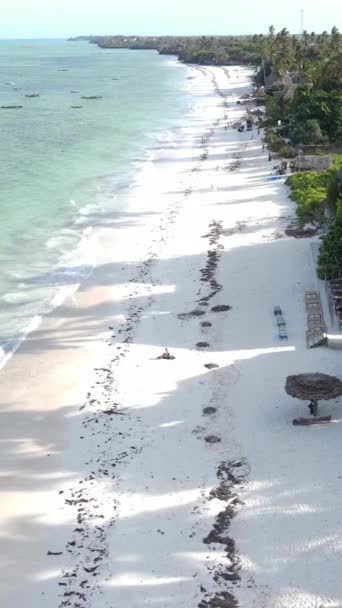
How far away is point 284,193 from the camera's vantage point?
4112cm

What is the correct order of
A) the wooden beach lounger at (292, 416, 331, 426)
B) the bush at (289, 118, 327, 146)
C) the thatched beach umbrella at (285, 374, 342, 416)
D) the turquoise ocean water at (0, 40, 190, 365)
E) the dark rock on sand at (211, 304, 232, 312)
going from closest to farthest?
the thatched beach umbrella at (285, 374, 342, 416), the wooden beach lounger at (292, 416, 331, 426), the dark rock on sand at (211, 304, 232, 312), the turquoise ocean water at (0, 40, 190, 365), the bush at (289, 118, 327, 146)

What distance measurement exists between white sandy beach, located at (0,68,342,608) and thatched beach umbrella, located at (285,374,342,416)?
31.5 inches

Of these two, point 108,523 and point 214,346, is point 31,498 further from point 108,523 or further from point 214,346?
point 214,346

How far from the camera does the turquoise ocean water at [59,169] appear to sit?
29172 mm

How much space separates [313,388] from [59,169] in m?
37.7

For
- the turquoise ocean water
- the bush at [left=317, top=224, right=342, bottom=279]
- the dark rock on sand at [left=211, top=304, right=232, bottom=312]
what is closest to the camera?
the bush at [left=317, top=224, right=342, bottom=279]

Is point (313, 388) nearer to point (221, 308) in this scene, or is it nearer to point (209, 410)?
point (209, 410)

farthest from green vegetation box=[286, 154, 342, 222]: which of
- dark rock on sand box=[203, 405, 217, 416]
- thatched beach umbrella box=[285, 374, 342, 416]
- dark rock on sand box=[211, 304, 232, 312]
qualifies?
dark rock on sand box=[203, 405, 217, 416]

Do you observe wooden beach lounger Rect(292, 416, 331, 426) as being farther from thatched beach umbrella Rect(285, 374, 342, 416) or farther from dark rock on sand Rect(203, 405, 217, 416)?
dark rock on sand Rect(203, 405, 217, 416)

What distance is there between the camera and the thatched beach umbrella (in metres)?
17.9

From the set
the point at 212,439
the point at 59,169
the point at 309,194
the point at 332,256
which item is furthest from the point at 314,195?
the point at 59,169

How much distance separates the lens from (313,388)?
18.1m

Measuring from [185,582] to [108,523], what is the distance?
8.38 feet

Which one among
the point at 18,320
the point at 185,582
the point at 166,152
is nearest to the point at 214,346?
the point at 18,320
